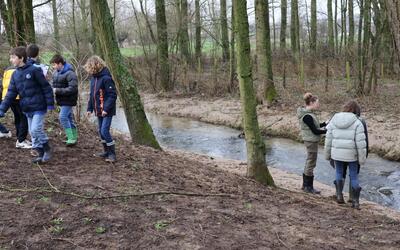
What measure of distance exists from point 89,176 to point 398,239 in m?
4.14

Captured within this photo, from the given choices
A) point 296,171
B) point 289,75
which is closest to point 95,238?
point 296,171

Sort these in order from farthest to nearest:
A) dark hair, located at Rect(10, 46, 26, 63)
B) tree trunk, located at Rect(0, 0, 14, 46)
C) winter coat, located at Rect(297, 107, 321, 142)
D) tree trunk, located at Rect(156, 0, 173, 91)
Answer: tree trunk, located at Rect(156, 0, 173, 91)
tree trunk, located at Rect(0, 0, 14, 46)
winter coat, located at Rect(297, 107, 321, 142)
dark hair, located at Rect(10, 46, 26, 63)

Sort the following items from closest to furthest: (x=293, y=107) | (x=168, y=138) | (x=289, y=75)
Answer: (x=168, y=138)
(x=293, y=107)
(x=289, y=75)

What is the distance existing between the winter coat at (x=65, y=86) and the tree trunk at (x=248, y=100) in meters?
2.74

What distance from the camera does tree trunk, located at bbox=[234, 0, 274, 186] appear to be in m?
7.69

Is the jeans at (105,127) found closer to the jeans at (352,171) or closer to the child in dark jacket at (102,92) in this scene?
the child in dark jacket at (102,92)

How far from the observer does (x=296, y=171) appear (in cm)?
1151

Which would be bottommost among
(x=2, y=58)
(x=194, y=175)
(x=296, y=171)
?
(x=296, y=171)

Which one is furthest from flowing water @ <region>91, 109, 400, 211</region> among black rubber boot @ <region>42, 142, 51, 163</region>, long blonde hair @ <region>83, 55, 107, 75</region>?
black rubber boot @ <region>42, 142, 51, 163</region>

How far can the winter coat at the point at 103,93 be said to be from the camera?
7.46 meters

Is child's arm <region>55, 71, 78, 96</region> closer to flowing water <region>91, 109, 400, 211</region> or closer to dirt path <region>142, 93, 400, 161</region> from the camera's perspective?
flowing water <region>91, 109, 400, 211</region>

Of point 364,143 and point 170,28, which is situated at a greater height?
point 170,28

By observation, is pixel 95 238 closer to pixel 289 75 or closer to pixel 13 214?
pixel 13 214

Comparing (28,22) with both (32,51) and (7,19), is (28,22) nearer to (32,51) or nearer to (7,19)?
(7,19)
